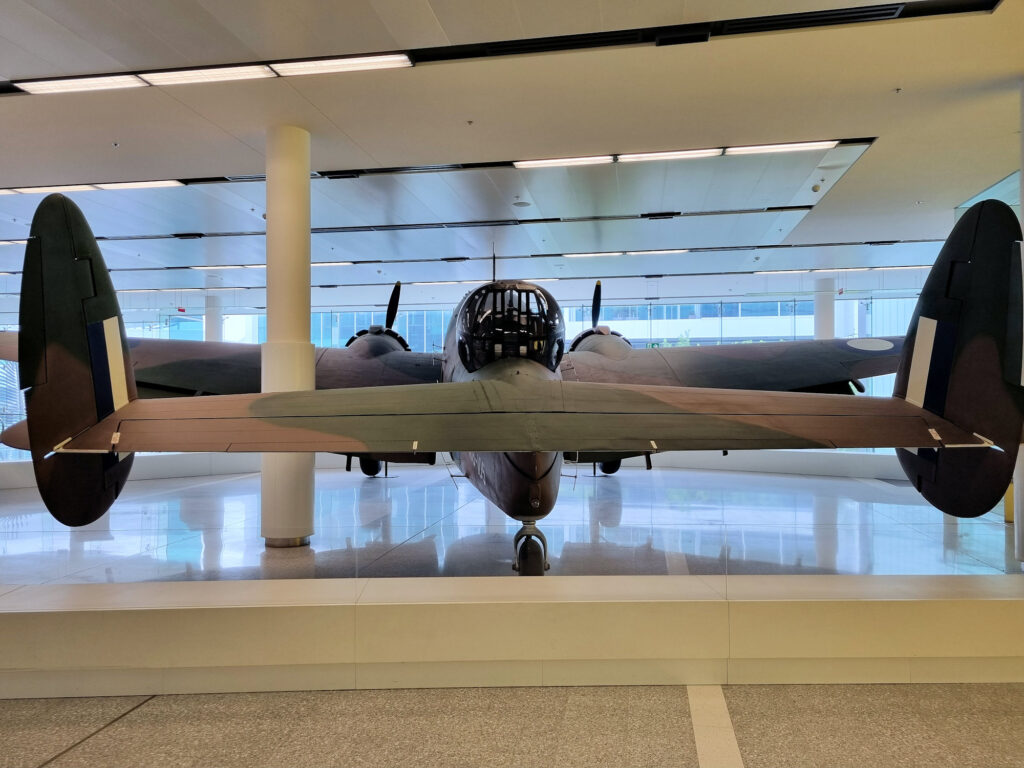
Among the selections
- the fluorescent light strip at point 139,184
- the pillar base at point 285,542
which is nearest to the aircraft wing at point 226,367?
the fluorescent light strip at point 139,184

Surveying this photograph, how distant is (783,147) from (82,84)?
27.2ft

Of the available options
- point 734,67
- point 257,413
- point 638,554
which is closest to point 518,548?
point 638,554

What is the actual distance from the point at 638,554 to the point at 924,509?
2.47 metres

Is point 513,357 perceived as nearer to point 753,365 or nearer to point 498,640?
point 498,640

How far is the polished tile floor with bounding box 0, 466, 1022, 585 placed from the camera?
4711mm

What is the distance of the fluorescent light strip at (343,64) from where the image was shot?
6.77 meters

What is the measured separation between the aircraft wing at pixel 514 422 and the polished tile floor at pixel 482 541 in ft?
3.06

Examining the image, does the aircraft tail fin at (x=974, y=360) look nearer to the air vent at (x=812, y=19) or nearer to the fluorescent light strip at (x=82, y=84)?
the air vent at (x=812, y=19)

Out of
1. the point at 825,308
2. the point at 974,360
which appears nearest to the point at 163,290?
the point at 825,308

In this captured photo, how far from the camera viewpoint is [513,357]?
667 centimetres

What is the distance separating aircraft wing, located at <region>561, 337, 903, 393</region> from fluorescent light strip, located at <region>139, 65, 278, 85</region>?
572 centimetres

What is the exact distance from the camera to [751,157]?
9578mm

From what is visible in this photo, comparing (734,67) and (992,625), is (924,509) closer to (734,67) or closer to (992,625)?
(992,625)

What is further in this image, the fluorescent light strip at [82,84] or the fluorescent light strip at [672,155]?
the fluorescent light strip at [672,155]
